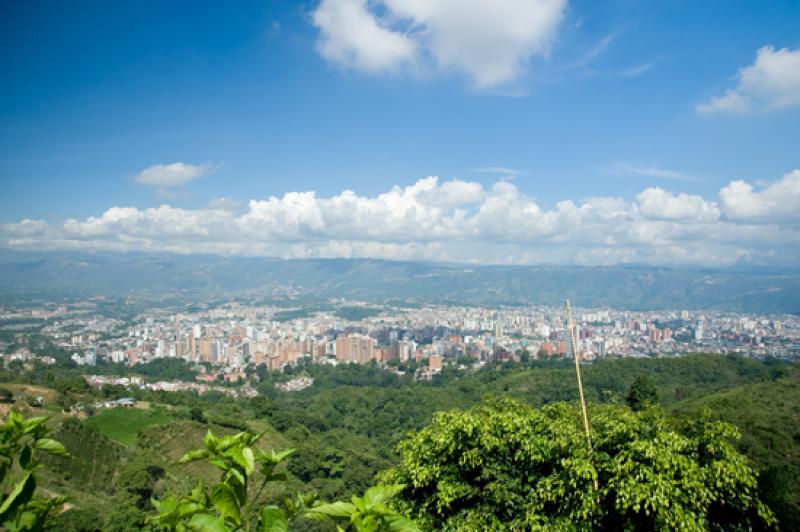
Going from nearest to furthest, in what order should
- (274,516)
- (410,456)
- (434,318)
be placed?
(274,516), (410,456), (434,318)

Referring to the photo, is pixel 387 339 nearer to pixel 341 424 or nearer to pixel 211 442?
pixel 341 424

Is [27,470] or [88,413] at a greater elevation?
[27,470]

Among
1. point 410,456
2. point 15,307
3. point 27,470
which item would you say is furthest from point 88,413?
point 15,307

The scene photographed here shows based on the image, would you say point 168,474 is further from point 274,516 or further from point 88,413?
point 274,516

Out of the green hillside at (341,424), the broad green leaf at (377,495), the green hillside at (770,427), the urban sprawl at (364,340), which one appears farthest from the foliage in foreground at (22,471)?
the urban sprawl at (364,340)

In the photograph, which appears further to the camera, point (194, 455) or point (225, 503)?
point (194, 455)

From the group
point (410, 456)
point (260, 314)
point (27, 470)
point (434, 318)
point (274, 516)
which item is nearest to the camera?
point (274, 516)

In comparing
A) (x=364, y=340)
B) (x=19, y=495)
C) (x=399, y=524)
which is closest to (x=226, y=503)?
(x=399, y=524)
